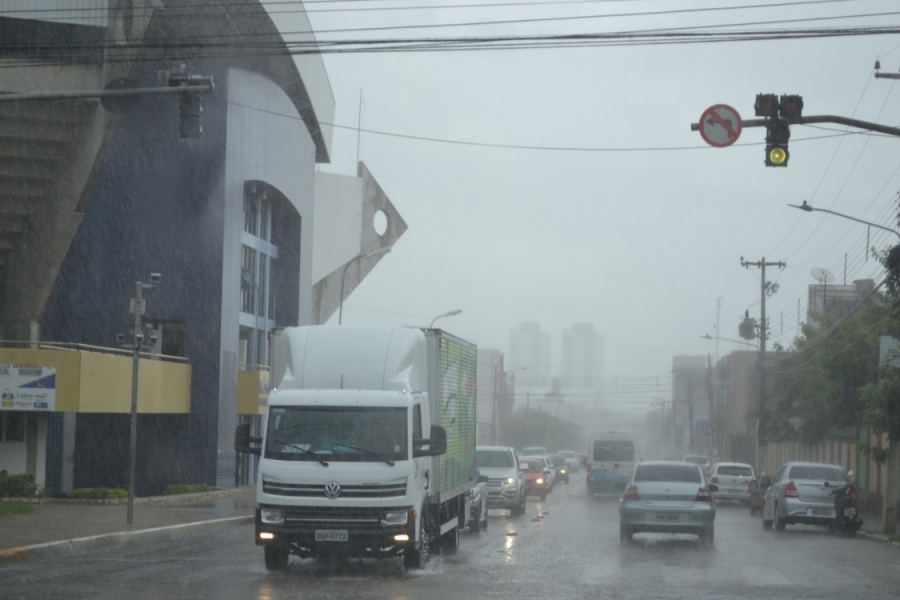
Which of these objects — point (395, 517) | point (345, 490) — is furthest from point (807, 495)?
point (345, 490)

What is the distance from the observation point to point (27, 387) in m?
29.9

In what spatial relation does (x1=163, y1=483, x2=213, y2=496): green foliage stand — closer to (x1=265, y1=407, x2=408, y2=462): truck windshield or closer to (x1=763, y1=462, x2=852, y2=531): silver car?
(x1=763, y1=462, x2=852, y2=531): silver car

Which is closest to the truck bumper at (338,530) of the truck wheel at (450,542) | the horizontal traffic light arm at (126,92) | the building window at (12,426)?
the truck wheel at (450,542)

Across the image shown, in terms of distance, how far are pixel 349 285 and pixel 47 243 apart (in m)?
33.5

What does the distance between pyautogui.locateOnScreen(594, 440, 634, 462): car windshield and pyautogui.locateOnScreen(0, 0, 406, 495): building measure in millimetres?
12291

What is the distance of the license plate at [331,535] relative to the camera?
46.7ft

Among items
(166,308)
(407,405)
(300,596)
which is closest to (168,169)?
(166,308)

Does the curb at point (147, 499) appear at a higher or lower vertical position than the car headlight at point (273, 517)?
lower

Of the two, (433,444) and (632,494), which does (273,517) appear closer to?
(433,444)

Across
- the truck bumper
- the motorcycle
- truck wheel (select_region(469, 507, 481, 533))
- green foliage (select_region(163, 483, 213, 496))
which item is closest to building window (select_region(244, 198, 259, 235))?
green foliage (select_region(163, 483, 213, 496))

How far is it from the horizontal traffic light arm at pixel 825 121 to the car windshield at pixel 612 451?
28188 millimetres

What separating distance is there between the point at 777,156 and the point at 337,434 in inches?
258

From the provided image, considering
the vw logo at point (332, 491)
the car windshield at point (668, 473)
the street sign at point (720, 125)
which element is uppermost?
the street sign at point (720, 125)

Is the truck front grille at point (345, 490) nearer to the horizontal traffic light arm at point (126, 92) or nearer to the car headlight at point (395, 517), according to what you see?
the car headlight at point (395, 517)
